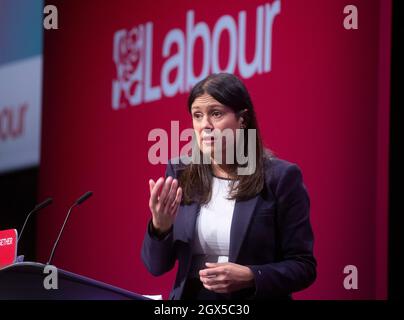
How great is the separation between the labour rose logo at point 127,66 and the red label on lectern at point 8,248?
62.5 inches

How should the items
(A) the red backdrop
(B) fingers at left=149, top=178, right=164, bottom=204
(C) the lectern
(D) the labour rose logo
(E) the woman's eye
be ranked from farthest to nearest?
(D) the labour rose logo, (A) the red backdrop, (E) the woman's eye, (B) fingers at left=149, top=178, right=164, bottom=204, (C) the lectern

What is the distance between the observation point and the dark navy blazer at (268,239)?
90.7 inches

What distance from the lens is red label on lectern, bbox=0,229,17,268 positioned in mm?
2236

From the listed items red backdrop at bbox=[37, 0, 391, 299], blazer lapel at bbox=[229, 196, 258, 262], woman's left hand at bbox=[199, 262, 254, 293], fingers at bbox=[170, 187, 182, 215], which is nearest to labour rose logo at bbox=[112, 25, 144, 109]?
red backdrop at bbox=[37, 0, 391, 299]

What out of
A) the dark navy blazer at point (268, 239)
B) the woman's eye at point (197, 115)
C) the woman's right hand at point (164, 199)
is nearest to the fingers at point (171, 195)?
the woman's right hand at point (164, 199)

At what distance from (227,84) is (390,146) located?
1.03 m

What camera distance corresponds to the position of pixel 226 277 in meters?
2.10

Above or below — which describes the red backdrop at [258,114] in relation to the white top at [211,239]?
above

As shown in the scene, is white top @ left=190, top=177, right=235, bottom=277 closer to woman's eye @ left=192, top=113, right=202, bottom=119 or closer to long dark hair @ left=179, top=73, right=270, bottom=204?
long dark hair @ left=179, top=73, right=270, bottom=204

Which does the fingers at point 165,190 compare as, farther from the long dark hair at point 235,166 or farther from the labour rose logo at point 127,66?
the labour rose logo at point 127,66

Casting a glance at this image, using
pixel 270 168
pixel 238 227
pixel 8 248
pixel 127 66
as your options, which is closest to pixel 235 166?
pixel 270 168

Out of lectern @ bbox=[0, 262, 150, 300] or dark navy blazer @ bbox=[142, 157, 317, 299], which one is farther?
dark navy blazer @ bbox=[142, 157, 317, 299]

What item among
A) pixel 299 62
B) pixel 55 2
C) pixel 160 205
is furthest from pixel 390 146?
pixel 55 2

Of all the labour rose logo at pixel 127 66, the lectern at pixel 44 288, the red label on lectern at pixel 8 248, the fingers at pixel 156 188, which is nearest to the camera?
the lectern at pixel 44 288
